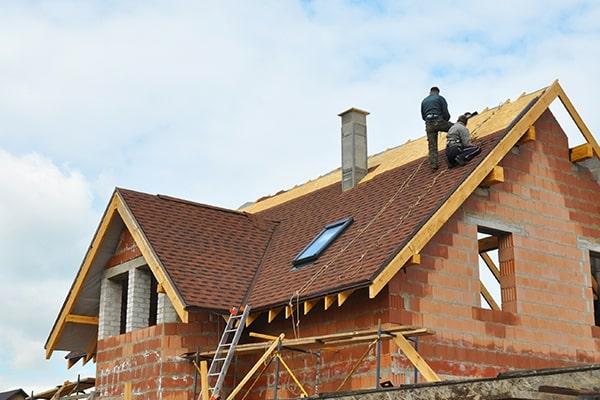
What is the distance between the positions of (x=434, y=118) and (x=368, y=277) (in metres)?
4.24

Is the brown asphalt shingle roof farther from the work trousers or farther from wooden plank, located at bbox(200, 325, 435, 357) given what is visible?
wooden plank, located at bbox(200, 325, 435, 357)

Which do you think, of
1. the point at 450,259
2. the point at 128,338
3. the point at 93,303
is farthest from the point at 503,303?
the point at 93,303

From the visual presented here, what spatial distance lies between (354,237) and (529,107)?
12.5ft

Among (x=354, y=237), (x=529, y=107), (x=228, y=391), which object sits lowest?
(x=228, y=391)

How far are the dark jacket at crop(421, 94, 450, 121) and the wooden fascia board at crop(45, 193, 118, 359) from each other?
642 centimetres

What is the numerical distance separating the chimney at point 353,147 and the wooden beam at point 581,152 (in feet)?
14.0

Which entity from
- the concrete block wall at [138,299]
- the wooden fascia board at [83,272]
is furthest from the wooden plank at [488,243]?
the wooden fascia board at [83,272]

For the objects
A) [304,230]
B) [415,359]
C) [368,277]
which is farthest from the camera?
[304,230]

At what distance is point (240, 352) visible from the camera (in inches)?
629

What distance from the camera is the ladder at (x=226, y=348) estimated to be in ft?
50.6

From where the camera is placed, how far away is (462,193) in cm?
1532

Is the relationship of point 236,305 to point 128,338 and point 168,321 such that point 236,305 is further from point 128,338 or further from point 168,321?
point 128,338

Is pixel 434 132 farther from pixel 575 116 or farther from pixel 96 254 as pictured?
pixel 96 254

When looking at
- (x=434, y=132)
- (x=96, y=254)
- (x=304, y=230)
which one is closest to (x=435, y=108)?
(x=434, y=132)
